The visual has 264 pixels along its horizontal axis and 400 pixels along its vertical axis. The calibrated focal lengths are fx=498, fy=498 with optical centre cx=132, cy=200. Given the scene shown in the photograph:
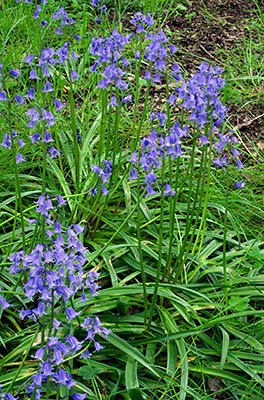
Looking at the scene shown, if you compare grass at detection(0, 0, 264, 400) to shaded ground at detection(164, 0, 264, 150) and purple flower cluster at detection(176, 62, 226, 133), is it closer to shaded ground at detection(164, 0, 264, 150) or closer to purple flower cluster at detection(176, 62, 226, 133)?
purple flower cluster at detection(176, 62, 226, 133)

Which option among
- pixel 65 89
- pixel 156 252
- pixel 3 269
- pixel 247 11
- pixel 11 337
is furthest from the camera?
pixel 247 11

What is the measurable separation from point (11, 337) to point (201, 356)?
1122mm

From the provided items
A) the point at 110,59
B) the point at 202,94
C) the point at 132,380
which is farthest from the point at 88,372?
the point at 110,59

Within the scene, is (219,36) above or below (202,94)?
below

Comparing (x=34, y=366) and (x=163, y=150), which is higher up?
(x=163, y=150)

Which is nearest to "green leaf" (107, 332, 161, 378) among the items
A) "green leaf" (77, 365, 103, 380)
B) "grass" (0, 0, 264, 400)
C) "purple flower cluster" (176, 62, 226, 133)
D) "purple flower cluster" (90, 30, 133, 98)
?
"grass" (0, 0, 264, 400)

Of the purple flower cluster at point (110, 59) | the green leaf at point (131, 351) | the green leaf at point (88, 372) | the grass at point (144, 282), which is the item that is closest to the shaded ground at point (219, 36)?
the grass at point (144, 282)

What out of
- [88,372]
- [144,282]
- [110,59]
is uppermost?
[110,59]

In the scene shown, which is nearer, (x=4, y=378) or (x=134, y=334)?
(x=4, y=378)

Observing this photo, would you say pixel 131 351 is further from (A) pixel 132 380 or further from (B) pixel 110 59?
(B) pixel 110 59

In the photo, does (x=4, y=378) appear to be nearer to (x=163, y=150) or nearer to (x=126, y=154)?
(x=163, y=150)

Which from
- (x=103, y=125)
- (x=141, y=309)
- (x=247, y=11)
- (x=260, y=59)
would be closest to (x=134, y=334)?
(x=141, y=309)

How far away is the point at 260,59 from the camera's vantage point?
6.09 meters

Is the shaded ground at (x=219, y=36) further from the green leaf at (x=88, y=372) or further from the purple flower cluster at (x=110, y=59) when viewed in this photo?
the green leaf at (x=88, y=372)
